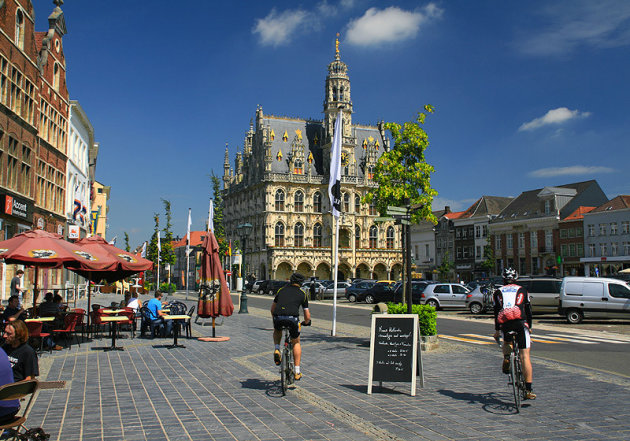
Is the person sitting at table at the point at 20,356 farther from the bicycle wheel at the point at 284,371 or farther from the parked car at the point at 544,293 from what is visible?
the parked car at the point at 544,293

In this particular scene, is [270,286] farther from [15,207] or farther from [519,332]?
[519,332]

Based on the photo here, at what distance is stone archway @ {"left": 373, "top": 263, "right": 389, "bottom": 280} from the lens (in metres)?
84.8

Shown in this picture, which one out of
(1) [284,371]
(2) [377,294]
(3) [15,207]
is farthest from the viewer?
(2) [377,294]

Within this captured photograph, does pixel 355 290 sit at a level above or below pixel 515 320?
below

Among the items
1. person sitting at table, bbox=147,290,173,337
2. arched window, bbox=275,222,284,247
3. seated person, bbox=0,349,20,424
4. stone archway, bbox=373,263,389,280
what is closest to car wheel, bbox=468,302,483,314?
person sitting at table, bbox=147,290,173,337

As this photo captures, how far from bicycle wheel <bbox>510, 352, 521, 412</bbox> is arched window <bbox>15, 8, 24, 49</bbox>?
25.2 metres

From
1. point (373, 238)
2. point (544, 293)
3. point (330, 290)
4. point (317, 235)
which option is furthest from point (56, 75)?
point (373, 238)

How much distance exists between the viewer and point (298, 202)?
81.0 metres

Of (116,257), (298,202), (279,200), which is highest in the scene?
(279,200)

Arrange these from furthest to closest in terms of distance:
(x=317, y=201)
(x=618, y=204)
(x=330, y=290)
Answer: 1. (x=317, y=201)
2. (x=618, y=204)
3. (x=330, y=290)

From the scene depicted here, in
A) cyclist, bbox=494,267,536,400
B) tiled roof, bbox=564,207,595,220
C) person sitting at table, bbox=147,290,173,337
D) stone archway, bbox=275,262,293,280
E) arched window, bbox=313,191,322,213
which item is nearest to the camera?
cyclist, bbox=494,267,536,400

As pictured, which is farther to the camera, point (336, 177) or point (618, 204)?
point (618, 204)

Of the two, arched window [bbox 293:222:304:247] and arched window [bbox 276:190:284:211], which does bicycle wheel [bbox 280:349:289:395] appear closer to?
arched window [bbox 293:222:304:247]

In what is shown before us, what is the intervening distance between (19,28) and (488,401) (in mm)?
25846
